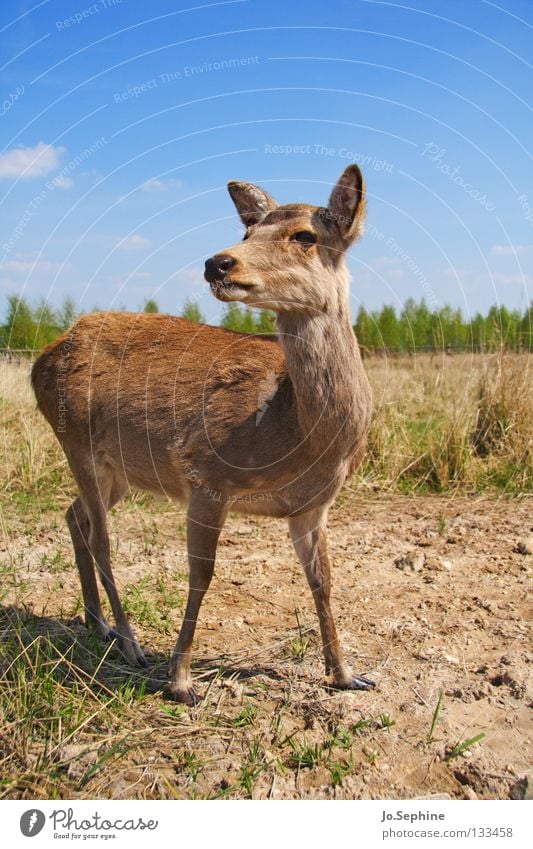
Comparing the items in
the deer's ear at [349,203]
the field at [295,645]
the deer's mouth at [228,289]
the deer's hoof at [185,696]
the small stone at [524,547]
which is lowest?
the deer's hoof at [185,696]

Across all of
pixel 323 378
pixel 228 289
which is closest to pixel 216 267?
pixel 228 289

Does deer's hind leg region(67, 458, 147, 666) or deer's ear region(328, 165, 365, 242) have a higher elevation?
deer's ear region(328, 165, 365, 242)

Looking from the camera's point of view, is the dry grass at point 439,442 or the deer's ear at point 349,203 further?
the dry grass at point 439,442

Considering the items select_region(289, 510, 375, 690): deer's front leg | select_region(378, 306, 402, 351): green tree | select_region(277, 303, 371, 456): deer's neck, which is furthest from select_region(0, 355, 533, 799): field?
select_region(378, 306, 402, 351): green tree

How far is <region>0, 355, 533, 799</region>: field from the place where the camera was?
11.4ft

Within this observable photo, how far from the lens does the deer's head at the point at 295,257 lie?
3.71m

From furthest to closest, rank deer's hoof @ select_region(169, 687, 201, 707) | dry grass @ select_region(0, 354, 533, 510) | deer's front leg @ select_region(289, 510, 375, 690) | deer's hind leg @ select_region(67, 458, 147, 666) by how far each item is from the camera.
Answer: dry grass @ select_region(0, 354, 533, 510) < deer's hind leg @ select_region(67, 458, 147, 666) < deer's front leg @ select_region(289, 510, 375, 690) < deer's hoof @ select_region(169, 687, 201, 707)

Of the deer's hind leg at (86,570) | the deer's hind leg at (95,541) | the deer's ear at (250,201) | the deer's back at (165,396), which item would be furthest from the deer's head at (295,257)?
the deer's hind leg at (86,570)

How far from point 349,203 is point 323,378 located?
100cm

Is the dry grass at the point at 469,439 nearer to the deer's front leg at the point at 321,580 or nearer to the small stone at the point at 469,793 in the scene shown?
the deer's front leg at the point at 321,580

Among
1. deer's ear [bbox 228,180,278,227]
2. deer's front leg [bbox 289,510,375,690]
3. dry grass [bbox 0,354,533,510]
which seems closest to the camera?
deer's front leg [bbox 289,510,375,690]

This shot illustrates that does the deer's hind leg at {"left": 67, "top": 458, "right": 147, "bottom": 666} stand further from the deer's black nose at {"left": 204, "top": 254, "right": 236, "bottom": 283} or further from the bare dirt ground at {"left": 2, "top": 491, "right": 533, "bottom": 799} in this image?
the deer's black nose at {"left": 204, "top": 254, "right": 236, "bottom": 283}

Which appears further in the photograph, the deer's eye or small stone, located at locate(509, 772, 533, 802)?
the deer's eye
